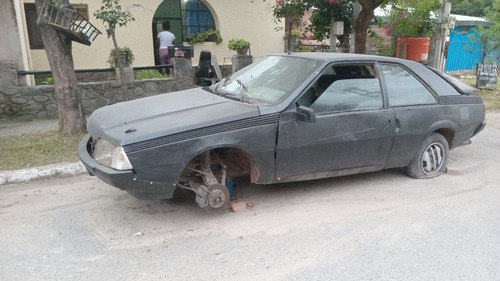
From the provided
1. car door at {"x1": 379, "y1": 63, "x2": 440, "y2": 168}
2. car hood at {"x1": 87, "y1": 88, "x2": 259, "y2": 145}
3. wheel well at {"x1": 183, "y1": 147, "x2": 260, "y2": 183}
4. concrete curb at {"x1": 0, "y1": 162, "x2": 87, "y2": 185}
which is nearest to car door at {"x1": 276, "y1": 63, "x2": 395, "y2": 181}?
car door at {"x1": 379, "y1": 63, "x2": 440, "y2": 168}

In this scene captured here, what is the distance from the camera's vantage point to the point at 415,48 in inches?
468

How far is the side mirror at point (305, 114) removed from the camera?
3.94m

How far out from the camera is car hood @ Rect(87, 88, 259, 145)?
3654 mm

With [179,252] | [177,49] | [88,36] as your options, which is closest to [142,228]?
[179,252]

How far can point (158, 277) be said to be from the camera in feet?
10.2

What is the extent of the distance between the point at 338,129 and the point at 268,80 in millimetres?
947

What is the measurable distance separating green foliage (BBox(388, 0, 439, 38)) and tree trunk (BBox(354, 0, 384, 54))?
95.5 inches

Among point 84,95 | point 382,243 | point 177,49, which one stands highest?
point 177,49

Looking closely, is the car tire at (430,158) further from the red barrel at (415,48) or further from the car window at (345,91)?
the red barrel at (415,48)

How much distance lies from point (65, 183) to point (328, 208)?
3.13 metres

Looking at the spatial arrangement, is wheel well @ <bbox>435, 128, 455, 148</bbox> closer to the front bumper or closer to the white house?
the front bumper

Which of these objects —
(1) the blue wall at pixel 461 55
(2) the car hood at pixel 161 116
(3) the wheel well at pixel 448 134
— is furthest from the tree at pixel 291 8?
(1) the blue wall at pixel 461 55

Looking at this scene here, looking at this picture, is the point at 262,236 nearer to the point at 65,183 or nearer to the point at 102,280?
the point at 102,280

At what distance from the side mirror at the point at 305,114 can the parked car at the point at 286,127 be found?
0.5 inches
